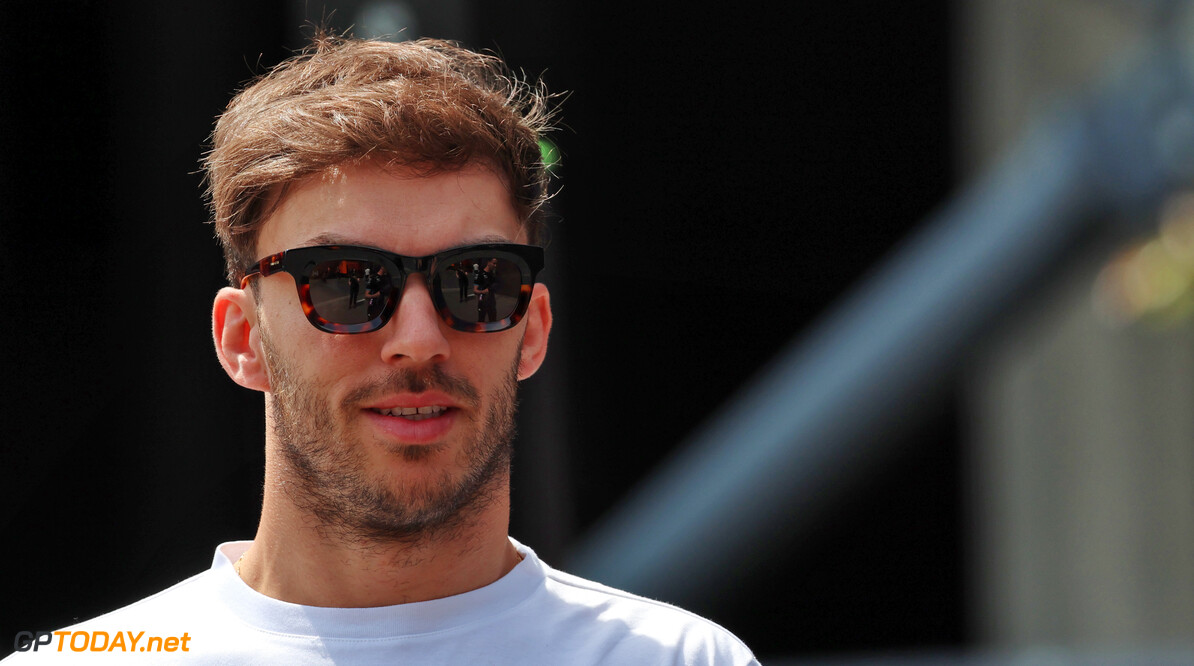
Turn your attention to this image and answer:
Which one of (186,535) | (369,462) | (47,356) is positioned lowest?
(186,535)

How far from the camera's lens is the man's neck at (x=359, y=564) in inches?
91.2

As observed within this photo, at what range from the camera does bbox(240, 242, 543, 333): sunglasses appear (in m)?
2.19

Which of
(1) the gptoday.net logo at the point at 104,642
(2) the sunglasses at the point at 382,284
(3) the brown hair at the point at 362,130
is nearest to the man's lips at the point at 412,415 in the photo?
(2) the sunglasses at the point at 382,284

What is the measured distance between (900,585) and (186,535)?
11.1ft

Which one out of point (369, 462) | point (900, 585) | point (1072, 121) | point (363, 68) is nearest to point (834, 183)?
point (1072, 121)

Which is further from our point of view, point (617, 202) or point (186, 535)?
point (617, 202)

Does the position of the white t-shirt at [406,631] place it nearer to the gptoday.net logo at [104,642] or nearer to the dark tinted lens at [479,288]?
the gptoday.net logo at [104,642]

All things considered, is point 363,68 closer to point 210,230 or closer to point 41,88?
point 210,230

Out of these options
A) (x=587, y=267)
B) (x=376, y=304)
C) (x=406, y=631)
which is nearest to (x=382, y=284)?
(x=376, y=304)

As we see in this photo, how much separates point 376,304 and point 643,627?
2.77 feet

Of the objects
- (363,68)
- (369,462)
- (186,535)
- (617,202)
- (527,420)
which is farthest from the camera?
(617,202)

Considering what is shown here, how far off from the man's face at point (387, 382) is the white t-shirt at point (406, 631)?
0.18 meters

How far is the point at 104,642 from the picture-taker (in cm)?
240

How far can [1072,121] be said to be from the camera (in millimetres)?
5219
